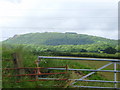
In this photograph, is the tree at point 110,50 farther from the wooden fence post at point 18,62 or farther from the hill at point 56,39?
the wooden fence post at point 18,62

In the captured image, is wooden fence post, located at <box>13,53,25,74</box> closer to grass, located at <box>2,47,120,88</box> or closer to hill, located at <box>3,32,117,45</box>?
grass, located at <box>2,47,120,88</box>

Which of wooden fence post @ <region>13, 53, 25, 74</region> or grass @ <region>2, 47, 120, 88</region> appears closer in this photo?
grass @ <region>2, 47, 120, 88</region>

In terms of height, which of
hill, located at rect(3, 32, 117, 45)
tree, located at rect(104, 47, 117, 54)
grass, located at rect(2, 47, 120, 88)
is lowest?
grass, located at rect(2, 47, 120, 88)

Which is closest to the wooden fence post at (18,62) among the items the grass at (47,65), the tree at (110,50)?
the grass at (47,65)

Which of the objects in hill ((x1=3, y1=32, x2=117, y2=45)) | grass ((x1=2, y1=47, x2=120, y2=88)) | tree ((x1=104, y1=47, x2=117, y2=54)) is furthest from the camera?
hill ((x1=3, y1=32, x2=117, y2=45))

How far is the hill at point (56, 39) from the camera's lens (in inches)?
223

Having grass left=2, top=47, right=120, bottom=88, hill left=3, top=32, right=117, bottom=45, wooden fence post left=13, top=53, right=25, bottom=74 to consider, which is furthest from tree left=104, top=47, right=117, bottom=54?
wooden fence post left=13, top=53, right=25, bottom=74

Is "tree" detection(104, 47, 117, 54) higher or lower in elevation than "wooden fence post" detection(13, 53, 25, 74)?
higher

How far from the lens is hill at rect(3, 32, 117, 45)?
566 cm

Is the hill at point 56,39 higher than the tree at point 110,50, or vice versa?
the hill at point 56,39

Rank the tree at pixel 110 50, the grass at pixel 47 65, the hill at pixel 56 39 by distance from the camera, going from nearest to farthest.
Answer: the grass at pixel 47 65, the tree at pixel 110 50, the hill at pixel 56 39

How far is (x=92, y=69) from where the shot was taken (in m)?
5.50

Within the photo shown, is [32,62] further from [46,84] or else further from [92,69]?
[92,69]

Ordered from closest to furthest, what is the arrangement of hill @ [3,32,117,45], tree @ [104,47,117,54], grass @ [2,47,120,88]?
grass @ [2,47,120,88], tree @ [104,47,117,54], hill @ [3,32,117,45]
